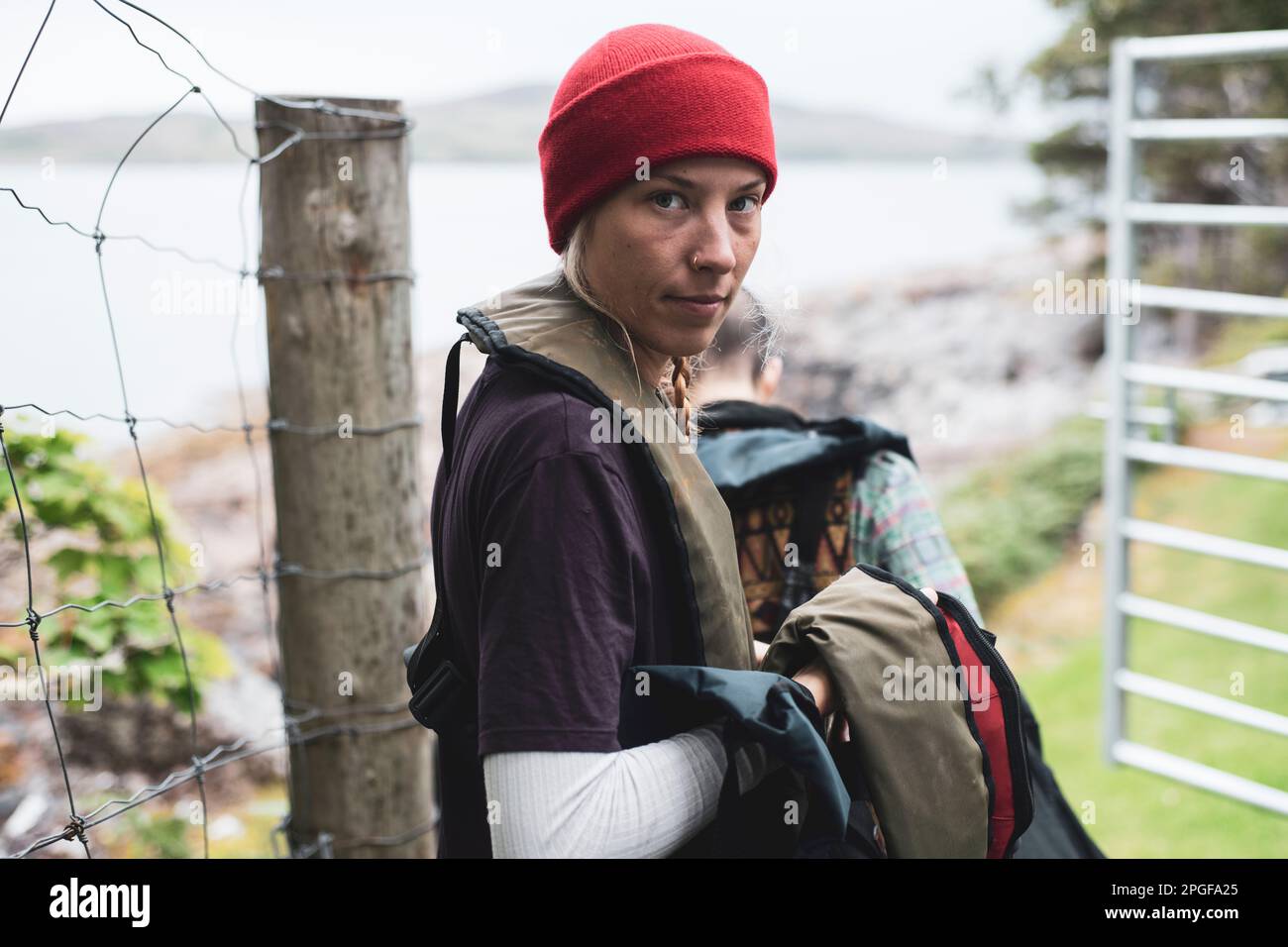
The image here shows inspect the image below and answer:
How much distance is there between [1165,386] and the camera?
375 centimetres

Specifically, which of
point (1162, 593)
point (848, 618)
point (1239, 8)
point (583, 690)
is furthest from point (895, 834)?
point (1239, 8)

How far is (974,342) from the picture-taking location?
1723 centimetres

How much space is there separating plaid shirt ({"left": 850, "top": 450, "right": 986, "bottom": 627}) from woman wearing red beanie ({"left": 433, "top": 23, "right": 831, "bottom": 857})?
59 cm

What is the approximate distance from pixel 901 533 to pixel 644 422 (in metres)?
0.80

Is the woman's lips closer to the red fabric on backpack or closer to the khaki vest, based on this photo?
the khaki vest

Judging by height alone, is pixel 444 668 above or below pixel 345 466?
below

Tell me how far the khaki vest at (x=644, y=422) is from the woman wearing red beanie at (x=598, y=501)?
1 cm

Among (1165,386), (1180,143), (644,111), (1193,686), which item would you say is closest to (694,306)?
(644,111)

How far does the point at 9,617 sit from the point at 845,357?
42.5 ft

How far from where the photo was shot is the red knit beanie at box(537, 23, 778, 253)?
51.1 inches

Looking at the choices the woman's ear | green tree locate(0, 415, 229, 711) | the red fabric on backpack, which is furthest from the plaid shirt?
green tree locate(0, 415, 229, 711)

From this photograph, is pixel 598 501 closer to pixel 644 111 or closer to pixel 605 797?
pixel 605 797

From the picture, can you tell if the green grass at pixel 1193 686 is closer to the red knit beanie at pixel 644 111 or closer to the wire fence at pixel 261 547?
the wire fence at pixel 261 547
